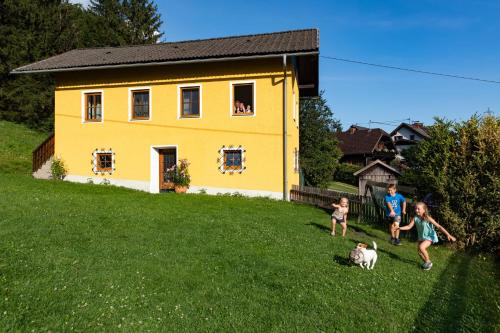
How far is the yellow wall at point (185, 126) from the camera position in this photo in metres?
14.4

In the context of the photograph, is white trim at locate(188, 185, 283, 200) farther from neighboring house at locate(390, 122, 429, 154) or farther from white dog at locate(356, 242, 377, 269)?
neighboring house at locate(390, 122, 429, 154)

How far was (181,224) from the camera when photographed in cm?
871

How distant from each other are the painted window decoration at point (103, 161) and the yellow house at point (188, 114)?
0.05 meters

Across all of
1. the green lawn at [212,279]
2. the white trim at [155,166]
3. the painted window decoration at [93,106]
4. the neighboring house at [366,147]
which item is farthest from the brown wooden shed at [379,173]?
the neighboring house at [366,147]

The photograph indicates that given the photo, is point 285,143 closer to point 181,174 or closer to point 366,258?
point 181,174

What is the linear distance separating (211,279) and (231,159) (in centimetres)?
967

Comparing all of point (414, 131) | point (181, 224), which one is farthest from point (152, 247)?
point (414, 131)

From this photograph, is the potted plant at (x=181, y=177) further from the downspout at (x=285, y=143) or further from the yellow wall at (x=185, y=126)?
the downspout at (x=285, y=143)

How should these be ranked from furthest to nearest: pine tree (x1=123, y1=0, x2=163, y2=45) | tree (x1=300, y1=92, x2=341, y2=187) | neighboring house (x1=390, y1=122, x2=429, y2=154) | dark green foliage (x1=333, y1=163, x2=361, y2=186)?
neighboring house (x1=390, y1=122, x2=429, y2=154), dark green foliage (x1=333, y1=163, x2=361, y2=186), pine tree (x1=123, y1=0, x2=163, y2=45), tree (x1=300, y1=92, x2=341, y2=187)

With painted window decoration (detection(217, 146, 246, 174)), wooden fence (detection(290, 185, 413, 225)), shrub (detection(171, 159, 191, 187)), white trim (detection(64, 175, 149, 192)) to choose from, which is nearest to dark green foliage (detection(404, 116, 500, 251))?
wooden fence (detection(290, 185, 413, 225))

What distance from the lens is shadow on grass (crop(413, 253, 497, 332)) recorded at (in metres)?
4.43

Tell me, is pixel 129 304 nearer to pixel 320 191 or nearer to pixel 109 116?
pixel 320 191

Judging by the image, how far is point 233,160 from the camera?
14.8m

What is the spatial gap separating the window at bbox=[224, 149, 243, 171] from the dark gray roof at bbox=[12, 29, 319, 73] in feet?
12.5
